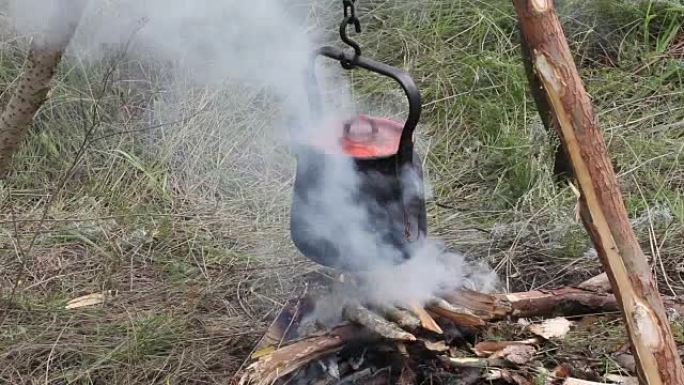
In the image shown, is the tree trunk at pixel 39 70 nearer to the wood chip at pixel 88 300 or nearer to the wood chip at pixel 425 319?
the wood chip at pixel 88 300

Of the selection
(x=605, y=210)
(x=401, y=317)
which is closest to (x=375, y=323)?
(x=401, y=317)

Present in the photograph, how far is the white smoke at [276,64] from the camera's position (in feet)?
6.23

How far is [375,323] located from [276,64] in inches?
37.9

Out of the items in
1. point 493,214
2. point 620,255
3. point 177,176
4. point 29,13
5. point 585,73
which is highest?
point 620,255

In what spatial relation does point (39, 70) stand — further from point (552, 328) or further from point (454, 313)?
point (552, 328)

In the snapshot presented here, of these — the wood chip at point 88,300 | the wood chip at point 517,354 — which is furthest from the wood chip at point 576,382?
the wood chip at point 88,300

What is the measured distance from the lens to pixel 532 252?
2.58m

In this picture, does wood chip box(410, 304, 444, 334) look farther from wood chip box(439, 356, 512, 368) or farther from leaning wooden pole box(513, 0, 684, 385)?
leaning wooden pole box(513, 0, 684, 385)

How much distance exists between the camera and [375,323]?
1934 mm

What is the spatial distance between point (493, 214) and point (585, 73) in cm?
112

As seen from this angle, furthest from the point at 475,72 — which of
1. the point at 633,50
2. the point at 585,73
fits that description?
the point at 633,50

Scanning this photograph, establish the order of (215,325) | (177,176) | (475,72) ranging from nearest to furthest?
(215,325) < (177,176) < (475,72)

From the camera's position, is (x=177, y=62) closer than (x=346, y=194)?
No

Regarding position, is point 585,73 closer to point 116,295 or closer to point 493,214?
point 493,214
